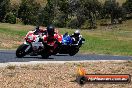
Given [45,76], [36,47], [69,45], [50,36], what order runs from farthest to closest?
[69,45] → [36,47] → [50,36] → [45,76]

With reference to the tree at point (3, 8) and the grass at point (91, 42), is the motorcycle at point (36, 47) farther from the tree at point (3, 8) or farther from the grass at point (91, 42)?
the tree at point (3, 8)

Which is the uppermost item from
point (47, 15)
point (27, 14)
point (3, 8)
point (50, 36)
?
point (50, 36)

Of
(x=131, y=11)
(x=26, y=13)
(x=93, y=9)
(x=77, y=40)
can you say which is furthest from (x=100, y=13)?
(x=77, y=40)

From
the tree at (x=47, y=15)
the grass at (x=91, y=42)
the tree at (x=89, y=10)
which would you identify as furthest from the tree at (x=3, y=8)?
the grass at (x=91, y=42)

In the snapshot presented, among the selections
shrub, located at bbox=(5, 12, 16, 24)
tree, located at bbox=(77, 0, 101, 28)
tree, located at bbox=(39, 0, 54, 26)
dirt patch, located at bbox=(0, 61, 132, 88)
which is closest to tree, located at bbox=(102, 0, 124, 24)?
tree, located at bbox=(77, 0, 101, 28)

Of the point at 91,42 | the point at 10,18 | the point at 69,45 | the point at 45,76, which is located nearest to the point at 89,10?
the point at 10,18

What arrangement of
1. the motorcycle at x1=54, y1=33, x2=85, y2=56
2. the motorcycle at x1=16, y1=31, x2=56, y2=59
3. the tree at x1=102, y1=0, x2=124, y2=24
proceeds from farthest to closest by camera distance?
the tree at x1=102, y1=0, x2=124, y2=24, the motorcycle at x1=54, y1=33, x2=85, y2=56, the motorcycle at x1=16, y1=31, x2=56, y2=59

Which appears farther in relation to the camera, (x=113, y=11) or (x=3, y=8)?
(x=113, y=11)

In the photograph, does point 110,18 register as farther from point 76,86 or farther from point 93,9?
point 76,86

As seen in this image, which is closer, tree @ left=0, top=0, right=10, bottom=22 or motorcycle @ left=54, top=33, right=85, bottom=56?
motorcycle @ left=54, top=33, right=85, bottom=56

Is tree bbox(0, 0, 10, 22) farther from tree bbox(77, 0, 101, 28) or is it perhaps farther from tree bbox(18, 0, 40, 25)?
tree bbox(77, 0, 101, 28)

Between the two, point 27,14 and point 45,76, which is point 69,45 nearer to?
point 45,76

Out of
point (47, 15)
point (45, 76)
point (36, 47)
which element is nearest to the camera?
point (45, 76)

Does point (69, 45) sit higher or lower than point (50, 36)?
lower
